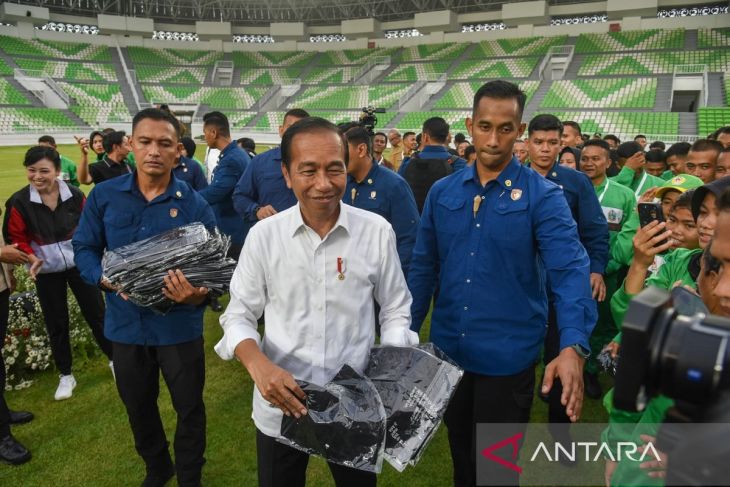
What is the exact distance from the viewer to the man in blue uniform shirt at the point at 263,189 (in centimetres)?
411

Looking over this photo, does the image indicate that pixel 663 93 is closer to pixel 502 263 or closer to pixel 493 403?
pixel 502 263

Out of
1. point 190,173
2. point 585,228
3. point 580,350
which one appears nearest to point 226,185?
point 190,173

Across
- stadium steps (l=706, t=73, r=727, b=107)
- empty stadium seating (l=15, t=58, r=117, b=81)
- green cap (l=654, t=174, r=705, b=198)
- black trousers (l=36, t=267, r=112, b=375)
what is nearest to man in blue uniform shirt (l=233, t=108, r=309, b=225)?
black trousers (l=36, t=267, r=112, b=375)

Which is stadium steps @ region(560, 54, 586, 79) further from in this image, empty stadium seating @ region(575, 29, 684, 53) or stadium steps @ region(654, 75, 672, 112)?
stadium steps @ region(654, 75, 672, 112)

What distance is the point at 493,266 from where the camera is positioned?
6.77 ft

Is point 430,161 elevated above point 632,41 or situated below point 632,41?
below

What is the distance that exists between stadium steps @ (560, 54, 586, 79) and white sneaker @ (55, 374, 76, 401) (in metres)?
31.0

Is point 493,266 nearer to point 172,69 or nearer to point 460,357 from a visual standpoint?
point 460,357

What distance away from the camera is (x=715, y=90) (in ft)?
76.2

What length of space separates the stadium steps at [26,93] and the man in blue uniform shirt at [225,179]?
3340 centimetres

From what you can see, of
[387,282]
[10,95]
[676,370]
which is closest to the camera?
[676,370]

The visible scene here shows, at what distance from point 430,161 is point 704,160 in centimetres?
247

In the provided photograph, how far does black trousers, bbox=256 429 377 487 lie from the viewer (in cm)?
183

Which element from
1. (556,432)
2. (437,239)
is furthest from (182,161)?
(556,432)
